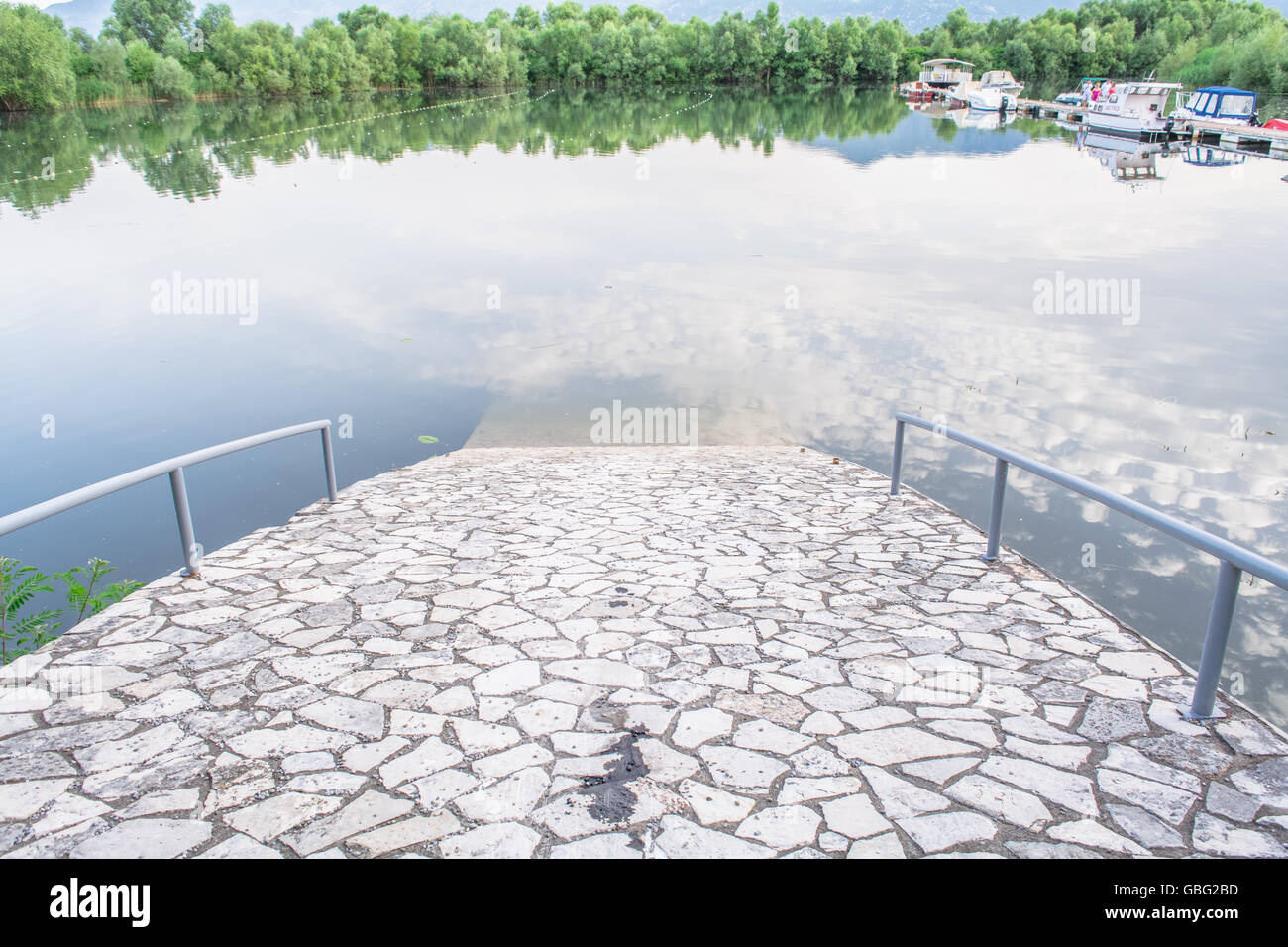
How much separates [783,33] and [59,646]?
409 feet

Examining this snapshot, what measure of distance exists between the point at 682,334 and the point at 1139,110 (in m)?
46.4

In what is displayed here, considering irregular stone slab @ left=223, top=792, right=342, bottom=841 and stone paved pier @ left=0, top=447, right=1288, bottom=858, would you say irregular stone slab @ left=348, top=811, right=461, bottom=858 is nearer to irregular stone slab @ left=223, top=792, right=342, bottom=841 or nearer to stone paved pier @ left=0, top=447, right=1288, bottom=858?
stone paved pier @ left=0, top=447, right=1288, bottom=858

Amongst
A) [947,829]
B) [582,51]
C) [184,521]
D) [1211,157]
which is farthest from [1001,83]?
[947,829]

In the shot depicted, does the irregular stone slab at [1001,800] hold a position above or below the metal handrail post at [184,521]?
below

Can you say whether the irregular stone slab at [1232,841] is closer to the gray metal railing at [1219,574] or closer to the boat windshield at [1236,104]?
the gray metal railing at [1219,574]

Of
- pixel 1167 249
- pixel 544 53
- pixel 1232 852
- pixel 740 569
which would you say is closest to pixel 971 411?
pixel 740 569

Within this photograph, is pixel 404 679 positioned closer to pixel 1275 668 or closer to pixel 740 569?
pixel 740 569

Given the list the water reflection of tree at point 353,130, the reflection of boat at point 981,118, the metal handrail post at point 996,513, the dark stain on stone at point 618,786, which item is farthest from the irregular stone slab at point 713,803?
the reflection of boat at point 981,118

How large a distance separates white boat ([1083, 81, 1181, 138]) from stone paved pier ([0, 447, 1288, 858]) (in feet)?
178

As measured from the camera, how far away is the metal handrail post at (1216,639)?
3549mm

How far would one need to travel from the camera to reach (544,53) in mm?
106062

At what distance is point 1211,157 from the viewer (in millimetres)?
43750

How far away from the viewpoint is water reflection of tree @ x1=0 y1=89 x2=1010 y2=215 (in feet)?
127

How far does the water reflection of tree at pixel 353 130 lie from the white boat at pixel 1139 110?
9.69 metres
